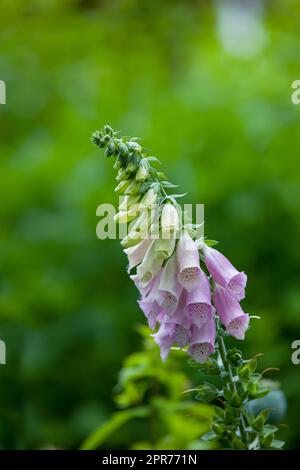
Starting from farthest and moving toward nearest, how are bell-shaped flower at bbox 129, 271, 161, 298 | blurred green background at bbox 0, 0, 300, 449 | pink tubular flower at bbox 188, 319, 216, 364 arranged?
blurred green background at bbox 0, 0, 300, 449 < bell-shaped flower at bbox 129, 271, 161, 298 < pink tubular flower at bbox 188, 319, 216, 364

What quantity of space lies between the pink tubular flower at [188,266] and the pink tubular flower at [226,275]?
0.17ft

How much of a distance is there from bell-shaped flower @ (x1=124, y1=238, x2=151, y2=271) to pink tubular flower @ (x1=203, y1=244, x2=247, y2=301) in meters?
0.13

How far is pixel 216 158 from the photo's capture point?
4203 mm

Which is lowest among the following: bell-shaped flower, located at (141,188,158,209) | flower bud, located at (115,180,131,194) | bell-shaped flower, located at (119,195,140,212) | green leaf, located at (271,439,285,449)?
green leaf, located at (271,439,285,449)

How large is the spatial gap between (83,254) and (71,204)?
0.44 metres

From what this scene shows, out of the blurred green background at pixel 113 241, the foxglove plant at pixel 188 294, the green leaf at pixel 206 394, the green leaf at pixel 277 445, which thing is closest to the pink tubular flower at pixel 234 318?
the foxglove plant at pixel 188 294

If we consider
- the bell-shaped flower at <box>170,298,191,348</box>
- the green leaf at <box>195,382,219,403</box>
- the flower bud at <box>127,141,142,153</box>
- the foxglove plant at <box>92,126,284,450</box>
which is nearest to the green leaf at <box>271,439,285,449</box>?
the foxglove plant at <box>92,126,284,450</box>

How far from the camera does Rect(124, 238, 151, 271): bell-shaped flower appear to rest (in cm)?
153

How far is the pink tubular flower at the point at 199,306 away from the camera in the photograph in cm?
142

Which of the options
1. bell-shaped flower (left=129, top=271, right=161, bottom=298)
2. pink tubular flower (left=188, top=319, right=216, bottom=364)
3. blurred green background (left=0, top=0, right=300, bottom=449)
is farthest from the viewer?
blurred green background (left=0, top=0, right=300, bottom=449)

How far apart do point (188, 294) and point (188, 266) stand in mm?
56

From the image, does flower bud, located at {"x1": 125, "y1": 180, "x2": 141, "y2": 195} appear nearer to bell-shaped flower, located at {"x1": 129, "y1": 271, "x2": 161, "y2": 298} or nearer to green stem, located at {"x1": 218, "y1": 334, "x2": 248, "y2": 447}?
bell-shaped flower, located at {"x1": 129, "y1": 271, "x2": 161, "y2": 298}

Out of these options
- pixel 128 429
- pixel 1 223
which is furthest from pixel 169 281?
pixel 1 223

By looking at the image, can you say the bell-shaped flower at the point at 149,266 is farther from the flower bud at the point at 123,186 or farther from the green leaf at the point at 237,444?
the green leaf at the point at 237,444
